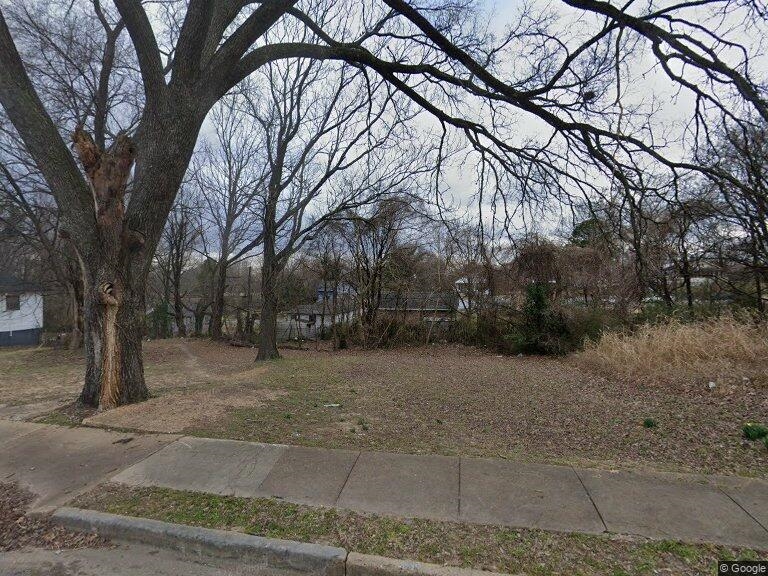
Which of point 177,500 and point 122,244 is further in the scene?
point 122,244

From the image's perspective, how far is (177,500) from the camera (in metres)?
3.59

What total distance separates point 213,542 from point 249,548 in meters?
0.28

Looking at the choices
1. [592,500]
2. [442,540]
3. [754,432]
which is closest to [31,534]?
[442,540]

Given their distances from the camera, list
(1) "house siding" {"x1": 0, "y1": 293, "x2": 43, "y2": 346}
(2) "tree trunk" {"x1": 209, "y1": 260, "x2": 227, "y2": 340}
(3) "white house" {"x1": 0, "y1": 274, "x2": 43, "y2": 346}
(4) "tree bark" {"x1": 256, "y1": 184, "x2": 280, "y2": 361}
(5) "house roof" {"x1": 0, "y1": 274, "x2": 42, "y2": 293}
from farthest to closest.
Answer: (1) "house siding" {"x1": 0, "y1": 293, "x2": 43, "y2": 346}, (3) "white house" {"x1": 0, "y1": 274, "x2": 43, "y2": 346}, (5) "house roof" {"x1": 0, "y1": 274, "x2": 42, "y2": 293}, (2) "tree trunk" {"x1": 209, "y1": 260, "x2": 227, "y2": 340}, (4) "tree bark" {"x1": 256, "y1": 184, "x2": 280, "y2": 361}

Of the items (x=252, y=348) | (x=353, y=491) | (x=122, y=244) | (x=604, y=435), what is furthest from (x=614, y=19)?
(x=252, y=348)

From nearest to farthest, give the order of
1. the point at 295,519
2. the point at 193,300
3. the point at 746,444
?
the point at 295,519 < the point at 746,444 < the point at 193,300

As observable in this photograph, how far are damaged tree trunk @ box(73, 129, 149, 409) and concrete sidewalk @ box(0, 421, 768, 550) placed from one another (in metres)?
1.24

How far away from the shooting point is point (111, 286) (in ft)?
19.0

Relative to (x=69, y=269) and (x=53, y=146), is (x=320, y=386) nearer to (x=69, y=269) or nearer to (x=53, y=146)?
(x=53, y=146)

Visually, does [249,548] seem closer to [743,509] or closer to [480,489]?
[480,489]

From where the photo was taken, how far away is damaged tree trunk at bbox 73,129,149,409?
573 cm

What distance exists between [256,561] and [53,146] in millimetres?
5817

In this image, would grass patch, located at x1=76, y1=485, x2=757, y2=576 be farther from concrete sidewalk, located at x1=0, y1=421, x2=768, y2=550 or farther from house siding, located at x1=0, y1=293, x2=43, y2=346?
house siding, located at x1=0, y1=293, x2=43, y2=346

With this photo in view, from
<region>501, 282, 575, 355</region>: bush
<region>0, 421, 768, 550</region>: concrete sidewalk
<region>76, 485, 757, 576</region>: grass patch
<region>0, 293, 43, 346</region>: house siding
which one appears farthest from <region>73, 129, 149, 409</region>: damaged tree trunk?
<region>0, 293, 43, 346</region>: house siding
